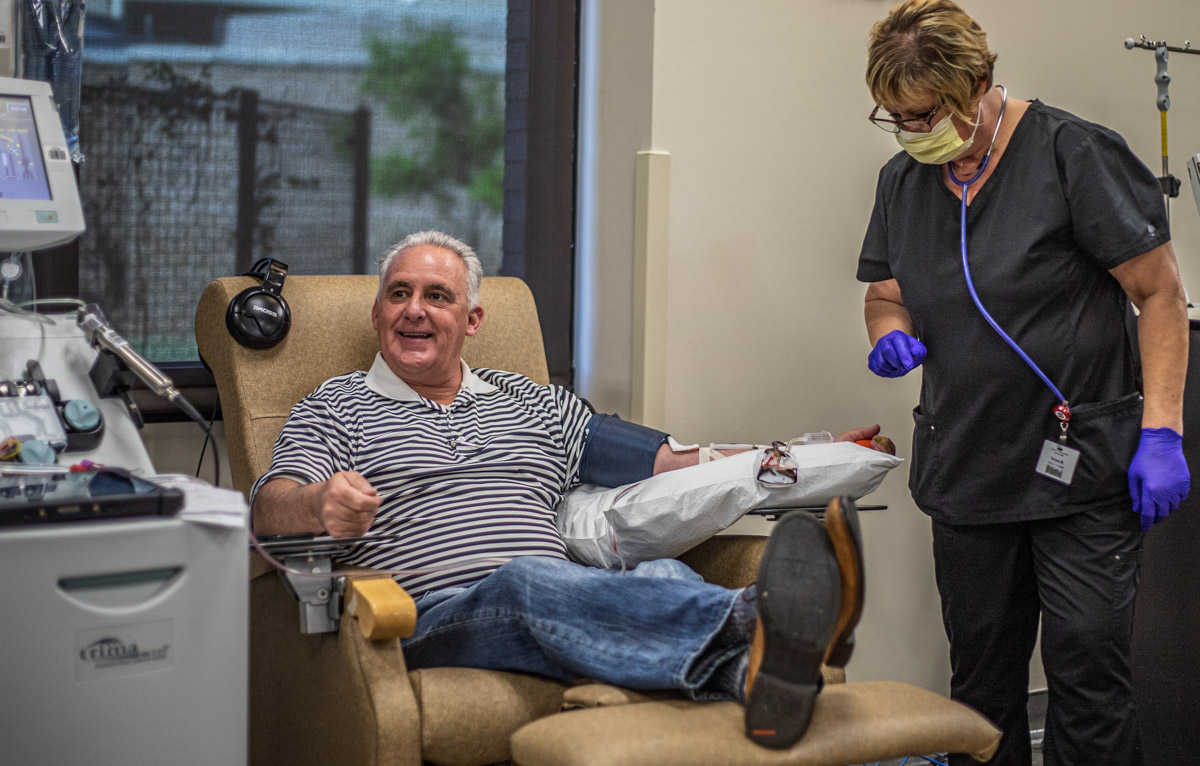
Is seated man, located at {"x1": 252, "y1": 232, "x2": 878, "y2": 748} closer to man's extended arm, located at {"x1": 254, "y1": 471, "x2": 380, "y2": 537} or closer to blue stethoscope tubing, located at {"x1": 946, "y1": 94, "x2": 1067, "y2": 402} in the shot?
man's extended arm, located at {"x1": 254, "y1": 471, "x2": 380, "y2": 537}

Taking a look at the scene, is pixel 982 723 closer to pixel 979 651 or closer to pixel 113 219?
pixel 979 651

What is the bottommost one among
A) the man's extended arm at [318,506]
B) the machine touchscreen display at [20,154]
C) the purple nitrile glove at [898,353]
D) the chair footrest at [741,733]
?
the chair footrest at [741,733]

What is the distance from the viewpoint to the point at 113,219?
211 cm

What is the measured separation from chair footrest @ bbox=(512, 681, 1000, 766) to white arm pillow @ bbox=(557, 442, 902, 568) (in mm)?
420

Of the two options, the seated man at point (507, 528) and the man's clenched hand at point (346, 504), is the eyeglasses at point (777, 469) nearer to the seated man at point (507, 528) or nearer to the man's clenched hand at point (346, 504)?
the seated man at point (507, 528)

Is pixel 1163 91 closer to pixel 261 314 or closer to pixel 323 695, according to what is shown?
pixel 261 314

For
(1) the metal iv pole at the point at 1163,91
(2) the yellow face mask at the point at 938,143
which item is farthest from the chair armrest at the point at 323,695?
(1) the metal iv pole at the point at 1163,91

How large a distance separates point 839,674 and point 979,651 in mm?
394

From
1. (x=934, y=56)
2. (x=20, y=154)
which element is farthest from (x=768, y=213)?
(x=20, y=154)

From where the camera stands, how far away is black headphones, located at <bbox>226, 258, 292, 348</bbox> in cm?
182

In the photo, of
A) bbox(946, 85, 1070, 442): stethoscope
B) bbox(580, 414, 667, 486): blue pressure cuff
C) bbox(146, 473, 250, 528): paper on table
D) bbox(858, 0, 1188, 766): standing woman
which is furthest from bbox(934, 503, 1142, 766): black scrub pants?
bbox(146, 473, 250, 528): paper on table

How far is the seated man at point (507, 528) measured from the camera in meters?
1.22

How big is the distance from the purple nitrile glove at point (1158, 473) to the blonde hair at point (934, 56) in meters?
0.56

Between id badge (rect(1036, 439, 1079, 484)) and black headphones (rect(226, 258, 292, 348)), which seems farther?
black headphones (rect(226, 258, 292, 348))
